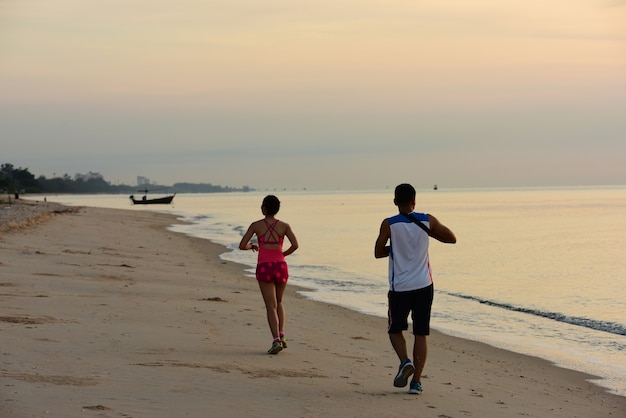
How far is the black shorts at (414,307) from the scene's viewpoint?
7062mm

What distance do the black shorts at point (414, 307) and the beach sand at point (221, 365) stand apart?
644 millimetres

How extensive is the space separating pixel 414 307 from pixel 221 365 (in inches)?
82.5

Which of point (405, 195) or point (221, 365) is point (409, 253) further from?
point (221, 365)

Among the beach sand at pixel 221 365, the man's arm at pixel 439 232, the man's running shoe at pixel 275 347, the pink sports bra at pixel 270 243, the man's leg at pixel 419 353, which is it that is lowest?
the beach sand at pixel 221 365

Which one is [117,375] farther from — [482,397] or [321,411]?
[482,397]

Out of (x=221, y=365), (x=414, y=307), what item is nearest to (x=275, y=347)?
(x=221, y=365)

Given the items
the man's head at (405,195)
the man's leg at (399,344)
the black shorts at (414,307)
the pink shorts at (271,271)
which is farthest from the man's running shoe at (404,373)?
the pink shorts at (271,271)

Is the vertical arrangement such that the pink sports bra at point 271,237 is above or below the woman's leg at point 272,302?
above

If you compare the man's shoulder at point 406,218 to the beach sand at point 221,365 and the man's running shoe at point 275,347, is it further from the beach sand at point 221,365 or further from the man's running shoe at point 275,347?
the man's running shoe at point 275,347

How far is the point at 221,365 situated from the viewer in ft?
26.2

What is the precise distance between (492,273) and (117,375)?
20.2m

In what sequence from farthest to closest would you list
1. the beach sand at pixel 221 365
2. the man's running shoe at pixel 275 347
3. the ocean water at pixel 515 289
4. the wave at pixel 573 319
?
the wave at pixel 573 319 → the ocean water at pixel 515 289 → the man's running shoe at pixel 275 347 → the beach sand at pixel 221 365

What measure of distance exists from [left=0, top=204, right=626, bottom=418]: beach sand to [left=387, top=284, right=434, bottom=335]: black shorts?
0.64 m

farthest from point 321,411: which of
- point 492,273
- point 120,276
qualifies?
point 492,273
